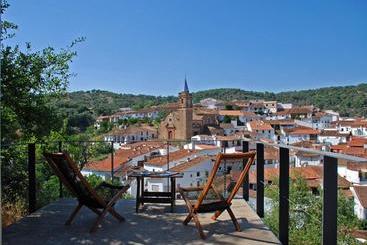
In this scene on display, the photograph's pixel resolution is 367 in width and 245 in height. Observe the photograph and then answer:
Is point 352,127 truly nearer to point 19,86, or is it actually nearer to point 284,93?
point 284,93

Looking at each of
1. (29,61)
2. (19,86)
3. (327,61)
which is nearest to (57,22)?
(29,61)

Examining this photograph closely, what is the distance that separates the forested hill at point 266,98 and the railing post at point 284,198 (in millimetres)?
96087

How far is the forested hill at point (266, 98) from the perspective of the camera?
119250mm

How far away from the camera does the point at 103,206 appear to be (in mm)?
4309

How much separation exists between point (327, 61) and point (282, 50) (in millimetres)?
13437

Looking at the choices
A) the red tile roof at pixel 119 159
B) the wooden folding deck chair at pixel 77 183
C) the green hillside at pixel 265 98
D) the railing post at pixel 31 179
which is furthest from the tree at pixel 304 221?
A: the green hillside at pixel 265 98

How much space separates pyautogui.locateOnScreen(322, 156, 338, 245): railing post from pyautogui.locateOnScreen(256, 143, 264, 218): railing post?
8.48 ft

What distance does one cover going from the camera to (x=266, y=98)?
170 m

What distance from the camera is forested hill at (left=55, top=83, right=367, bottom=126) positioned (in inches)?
4695

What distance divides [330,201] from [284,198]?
143 cm

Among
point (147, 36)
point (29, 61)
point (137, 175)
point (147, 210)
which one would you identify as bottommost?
point (147, 210)

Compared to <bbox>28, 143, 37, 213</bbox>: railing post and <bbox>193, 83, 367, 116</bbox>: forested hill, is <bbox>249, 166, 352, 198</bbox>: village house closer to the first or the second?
<bbox>28, 143, 37, 213</bbox>: railing post

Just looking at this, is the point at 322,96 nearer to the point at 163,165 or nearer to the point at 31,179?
the point at 163,165

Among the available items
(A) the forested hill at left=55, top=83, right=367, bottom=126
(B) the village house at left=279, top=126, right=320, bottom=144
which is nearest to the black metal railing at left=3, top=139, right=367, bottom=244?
(B) the village house at left=279, top=126, right=320, bottom=144
